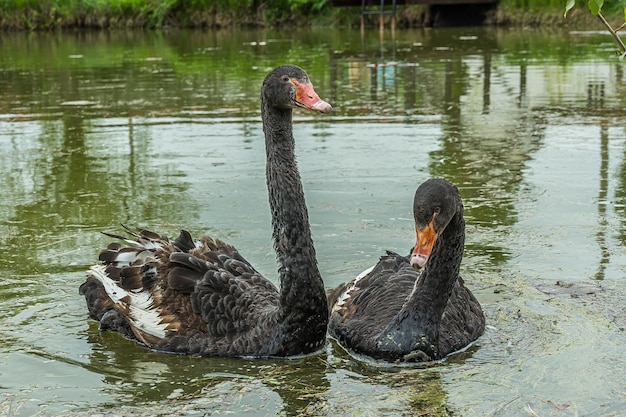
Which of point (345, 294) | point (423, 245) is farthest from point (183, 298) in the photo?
point (423, 245)

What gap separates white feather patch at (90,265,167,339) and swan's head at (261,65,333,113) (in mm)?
1158

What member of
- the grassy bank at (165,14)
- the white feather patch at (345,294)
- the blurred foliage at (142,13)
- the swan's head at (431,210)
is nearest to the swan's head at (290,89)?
the swan's head at (431,210)

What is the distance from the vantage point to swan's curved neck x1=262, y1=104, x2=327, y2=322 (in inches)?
168

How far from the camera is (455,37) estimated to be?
21.9 m

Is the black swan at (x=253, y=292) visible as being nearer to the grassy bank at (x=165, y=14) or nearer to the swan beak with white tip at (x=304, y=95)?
the swan beak with white tip at (x=304, y=95)

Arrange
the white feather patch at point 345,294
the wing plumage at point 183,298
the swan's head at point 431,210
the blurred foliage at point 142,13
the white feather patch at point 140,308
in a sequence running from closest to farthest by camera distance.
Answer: the swan's head at point 431,210 < the wing plumage at point 183,298 < the white feather patch at point 140,308 < the white feather patch at point 345,294 < the blurred foliage at point 142,13

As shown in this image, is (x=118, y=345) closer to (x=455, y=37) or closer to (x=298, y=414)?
(x=298, y=414)

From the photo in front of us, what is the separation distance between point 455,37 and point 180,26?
11.8 m

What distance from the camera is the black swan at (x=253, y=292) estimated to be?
4.29 metres

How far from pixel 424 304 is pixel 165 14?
27499 mm

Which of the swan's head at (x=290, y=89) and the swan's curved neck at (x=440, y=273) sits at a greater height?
the swan's head at (x=290, y=89)

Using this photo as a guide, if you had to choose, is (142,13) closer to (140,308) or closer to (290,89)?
(140,308)

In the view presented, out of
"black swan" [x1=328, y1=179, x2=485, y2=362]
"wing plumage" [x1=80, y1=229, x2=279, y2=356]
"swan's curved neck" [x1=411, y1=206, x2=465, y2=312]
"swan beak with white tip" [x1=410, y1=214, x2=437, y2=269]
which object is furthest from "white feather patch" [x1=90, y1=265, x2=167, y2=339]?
"swan beak with white tip" [x1=410, y1=214, x2=437, y2=269]

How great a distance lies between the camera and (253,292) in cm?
454
